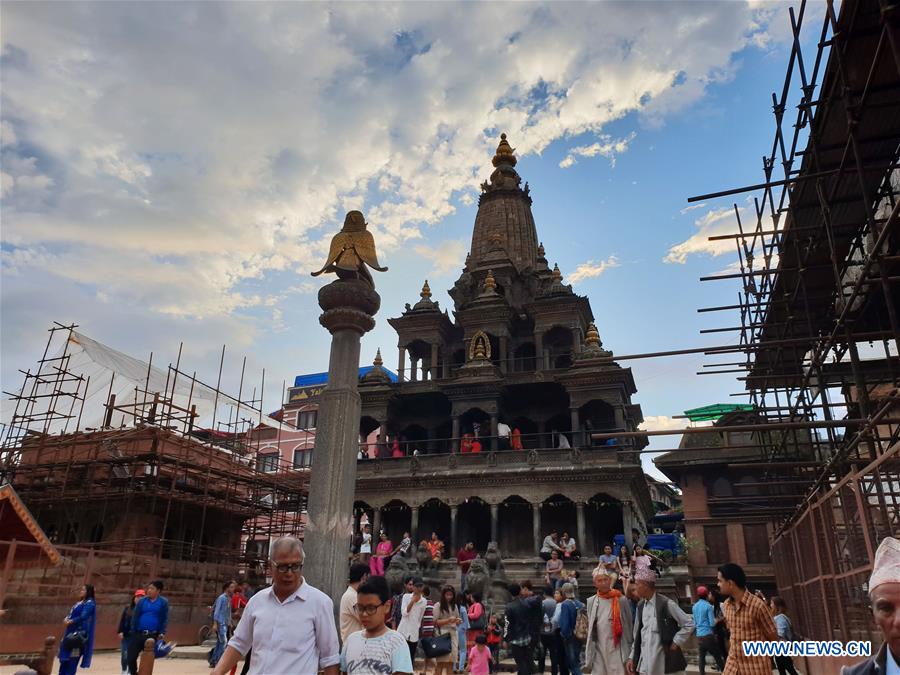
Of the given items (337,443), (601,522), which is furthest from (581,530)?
(337,443)

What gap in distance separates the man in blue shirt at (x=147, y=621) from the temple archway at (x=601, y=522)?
2226 cm

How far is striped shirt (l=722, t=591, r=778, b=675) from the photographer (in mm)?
5730

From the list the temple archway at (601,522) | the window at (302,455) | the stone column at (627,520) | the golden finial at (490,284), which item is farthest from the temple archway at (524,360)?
the window at (302,455)

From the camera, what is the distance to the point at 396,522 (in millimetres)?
33281

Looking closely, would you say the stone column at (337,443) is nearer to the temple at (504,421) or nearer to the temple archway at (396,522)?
the temple at (504,421)

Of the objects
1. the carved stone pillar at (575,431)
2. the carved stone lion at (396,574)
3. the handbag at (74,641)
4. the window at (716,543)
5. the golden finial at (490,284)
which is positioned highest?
the golden finial at (490,284)

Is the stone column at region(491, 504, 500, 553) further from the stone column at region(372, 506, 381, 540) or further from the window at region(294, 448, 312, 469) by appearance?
the window at region(294, 448, 312, 469)

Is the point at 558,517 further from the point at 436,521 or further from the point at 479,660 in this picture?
the point at 479,660

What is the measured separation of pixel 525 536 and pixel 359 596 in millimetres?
27448

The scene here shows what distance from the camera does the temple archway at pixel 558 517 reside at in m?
30.7

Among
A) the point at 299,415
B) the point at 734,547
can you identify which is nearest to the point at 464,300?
the point at 734,547

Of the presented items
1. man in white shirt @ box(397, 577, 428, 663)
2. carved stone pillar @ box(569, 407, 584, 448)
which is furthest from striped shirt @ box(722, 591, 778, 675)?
carved stone pillar @ box(569, 407, 584, 448)

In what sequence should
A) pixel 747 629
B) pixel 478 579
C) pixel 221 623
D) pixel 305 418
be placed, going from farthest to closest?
pixel 305 418
pixel 478 579
pixel 221 623
pixel 747 629

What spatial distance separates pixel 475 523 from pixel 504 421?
5.61 m
